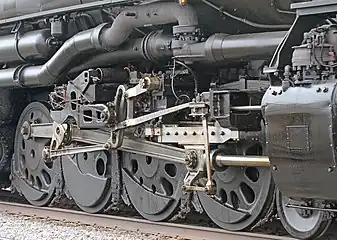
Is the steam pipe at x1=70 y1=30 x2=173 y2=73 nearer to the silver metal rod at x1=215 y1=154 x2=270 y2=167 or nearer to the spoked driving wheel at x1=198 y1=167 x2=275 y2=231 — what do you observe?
the silver metal rod at x1=215 y1=154 x2=270 y2=167

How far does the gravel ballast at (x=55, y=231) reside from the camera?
8.33 meters

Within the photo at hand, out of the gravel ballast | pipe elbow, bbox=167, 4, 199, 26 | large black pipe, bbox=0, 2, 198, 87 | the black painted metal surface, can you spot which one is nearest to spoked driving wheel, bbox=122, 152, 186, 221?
the gravel ballast

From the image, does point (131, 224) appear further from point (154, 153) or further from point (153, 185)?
point (154, 153)

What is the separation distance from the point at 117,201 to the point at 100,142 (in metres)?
0.91

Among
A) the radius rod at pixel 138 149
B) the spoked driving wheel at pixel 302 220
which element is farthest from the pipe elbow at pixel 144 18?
the spoked driving wheel at pixel 302 220

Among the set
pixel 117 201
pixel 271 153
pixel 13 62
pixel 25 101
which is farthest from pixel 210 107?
pixel 25 101

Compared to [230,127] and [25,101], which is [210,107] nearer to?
[230,127]

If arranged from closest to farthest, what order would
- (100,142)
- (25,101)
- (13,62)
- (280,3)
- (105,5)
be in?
(280,3), (105,5), (100,142), (13,62), (25,101)

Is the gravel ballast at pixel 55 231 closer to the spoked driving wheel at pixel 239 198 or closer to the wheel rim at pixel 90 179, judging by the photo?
the wheel rim at pixel 90 179

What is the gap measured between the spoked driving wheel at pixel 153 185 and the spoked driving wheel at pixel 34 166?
4.99ft

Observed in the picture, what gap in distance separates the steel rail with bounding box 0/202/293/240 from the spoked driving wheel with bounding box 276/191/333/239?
0.16 metres

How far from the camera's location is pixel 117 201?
9391 millimetres

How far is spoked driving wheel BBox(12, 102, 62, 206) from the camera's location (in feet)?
34.2

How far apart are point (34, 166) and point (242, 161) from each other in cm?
457
